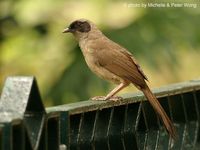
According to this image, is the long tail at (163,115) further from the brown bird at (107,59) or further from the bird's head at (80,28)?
the bird's head at (80,28)

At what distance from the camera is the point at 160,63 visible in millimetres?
7551

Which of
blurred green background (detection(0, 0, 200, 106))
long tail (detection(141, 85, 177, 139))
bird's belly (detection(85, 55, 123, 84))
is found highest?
long tail (detection(141, 85, 177, 139))

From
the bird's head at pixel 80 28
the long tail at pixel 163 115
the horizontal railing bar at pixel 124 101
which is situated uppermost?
the horizontal railing bar at pixel 124 101

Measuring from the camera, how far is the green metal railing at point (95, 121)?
7.64 feet

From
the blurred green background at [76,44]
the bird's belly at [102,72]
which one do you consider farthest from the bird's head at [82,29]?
the blurred green background at [76,44]

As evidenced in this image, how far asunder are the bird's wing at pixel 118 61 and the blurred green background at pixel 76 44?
3.69 feet

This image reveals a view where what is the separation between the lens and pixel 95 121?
124 inches

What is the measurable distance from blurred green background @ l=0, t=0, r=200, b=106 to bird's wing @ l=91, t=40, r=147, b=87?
112cm

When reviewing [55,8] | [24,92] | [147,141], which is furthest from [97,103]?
[55,8]

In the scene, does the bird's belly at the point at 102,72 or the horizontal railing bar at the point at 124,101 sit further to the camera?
the bird's belly at the point at 102,72

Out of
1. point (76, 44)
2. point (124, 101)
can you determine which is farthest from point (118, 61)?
point (124, 101)

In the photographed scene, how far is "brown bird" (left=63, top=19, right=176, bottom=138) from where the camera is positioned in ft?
18.5

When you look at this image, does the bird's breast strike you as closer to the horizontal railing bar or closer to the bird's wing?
the bird's wing

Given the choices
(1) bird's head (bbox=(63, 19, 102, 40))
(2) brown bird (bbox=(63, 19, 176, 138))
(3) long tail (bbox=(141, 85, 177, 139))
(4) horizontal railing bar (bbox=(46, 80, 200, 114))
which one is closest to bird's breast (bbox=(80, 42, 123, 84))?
(2) brown bird (bbox=(63, 19, 176, 138))
